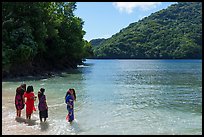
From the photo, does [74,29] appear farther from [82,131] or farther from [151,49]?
[151,49]

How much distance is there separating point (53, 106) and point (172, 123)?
7.38 m

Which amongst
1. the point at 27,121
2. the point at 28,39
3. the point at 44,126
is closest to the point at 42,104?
the point at 44,126

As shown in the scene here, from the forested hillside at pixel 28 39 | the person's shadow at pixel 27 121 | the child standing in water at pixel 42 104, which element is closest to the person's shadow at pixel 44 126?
the child standing in water at pixel 42 104

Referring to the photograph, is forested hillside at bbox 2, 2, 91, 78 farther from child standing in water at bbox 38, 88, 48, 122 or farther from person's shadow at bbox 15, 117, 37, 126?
child standing in water at bbox 38, 88, 48, 122

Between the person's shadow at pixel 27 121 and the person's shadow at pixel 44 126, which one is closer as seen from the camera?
the person's shadow at pixel 44 126

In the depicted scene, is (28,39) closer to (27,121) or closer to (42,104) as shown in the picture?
(27,121)

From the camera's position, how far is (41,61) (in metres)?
54.5

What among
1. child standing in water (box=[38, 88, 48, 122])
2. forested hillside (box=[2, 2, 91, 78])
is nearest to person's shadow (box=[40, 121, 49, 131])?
child standing in water (box=[38, 88, 48, 122])

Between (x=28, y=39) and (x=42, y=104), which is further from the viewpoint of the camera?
(x=28, y=39)

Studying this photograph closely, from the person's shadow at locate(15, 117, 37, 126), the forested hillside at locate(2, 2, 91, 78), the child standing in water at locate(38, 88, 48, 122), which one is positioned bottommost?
the person's shadow at locate(15, 117, 37, 126)

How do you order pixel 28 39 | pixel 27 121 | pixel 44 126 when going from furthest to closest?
pixel 28 39 → pixel 27 121 → pixel 44 126

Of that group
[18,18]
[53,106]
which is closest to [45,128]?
[53,106]

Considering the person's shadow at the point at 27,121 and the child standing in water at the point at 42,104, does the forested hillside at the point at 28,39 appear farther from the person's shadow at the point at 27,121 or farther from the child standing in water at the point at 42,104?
the child standing in water at the point at 42,104

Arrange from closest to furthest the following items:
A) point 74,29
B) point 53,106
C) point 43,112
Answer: point 43,112
point 53,106
point 74,29
